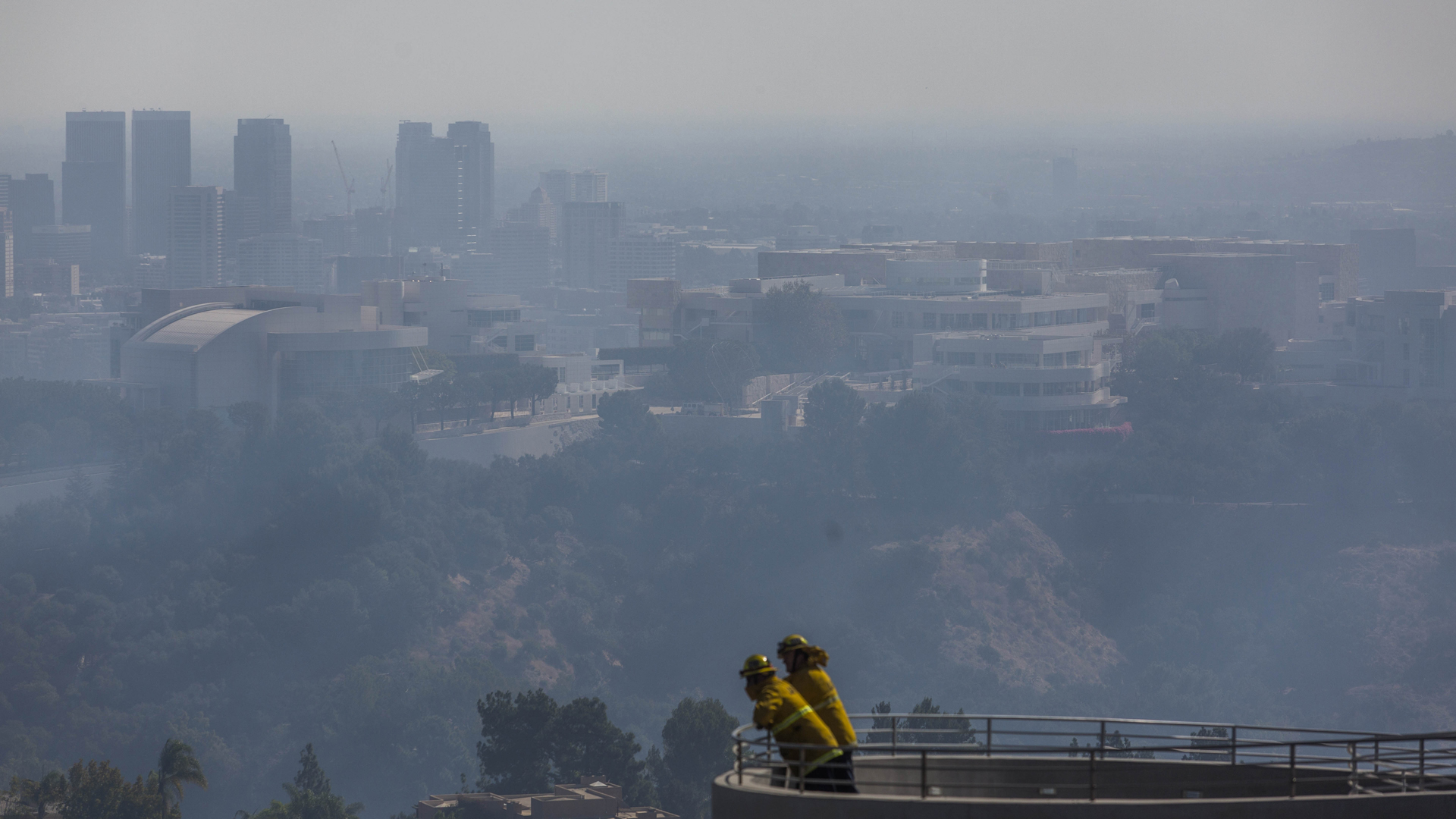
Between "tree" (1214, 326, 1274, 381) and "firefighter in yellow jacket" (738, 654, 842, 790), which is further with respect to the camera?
"tree" (1214, 326, 1274, 381)

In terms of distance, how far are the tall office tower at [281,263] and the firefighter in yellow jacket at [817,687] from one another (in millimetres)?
159873

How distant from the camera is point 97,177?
182125mm

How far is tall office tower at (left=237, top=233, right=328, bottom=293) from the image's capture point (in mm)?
164250

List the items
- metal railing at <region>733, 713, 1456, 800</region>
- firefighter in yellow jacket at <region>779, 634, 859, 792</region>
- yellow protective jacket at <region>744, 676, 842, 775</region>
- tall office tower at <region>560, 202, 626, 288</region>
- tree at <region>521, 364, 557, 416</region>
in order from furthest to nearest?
tall office tower at <region>560, 202, 626, 288</region> < tree at <region>521, 364, 557, 416</region> < metal railing at <region>733, 713, 1456, 800</region> < firefighter in yellow jacket at <region>779, 634, 859, 792</region> < yellow protective jacket at <region>744, 676, 842, 775</region>

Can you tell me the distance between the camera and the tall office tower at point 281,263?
539 ft

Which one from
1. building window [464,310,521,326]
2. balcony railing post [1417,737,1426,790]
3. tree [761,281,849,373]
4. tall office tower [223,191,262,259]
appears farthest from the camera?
tall office tower [223,191,262,259]

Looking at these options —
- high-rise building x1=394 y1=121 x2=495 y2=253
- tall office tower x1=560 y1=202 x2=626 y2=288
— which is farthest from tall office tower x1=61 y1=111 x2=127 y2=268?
tall office tower x1=560 y1=202 x2=626 y2=288

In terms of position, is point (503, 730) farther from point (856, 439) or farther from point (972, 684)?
point (856, 439)

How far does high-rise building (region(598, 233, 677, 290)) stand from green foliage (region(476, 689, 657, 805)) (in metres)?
131

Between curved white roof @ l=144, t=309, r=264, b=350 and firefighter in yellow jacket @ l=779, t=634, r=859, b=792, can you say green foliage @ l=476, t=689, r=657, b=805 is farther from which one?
curved white roof @ l=144, t=309, r=264, b=350

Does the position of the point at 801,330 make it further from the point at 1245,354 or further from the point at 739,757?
the point at 739,757

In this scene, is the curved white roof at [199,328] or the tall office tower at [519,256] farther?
the tall office tower at [519,256]

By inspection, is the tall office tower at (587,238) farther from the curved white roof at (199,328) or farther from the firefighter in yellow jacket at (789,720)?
the firefighter in yellow jacket at (789,720)

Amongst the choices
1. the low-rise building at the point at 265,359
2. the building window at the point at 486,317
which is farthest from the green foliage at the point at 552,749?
the building window at the point at 486,317
